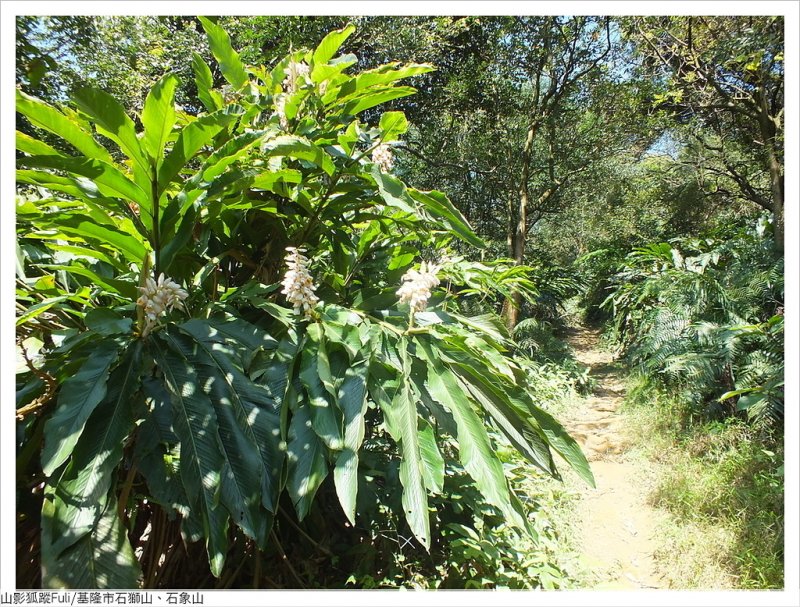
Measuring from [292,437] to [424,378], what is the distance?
35 centimetres

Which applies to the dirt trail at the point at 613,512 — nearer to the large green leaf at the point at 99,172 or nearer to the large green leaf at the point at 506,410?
the large green leaf at the point at 506,410

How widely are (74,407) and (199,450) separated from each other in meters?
0.24

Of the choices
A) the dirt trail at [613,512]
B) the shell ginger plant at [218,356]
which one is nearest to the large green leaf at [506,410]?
the shell ginger plant at [218,356]

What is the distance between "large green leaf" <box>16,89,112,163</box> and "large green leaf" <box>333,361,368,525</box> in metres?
0.77

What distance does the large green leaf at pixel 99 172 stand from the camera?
1025 millimetres

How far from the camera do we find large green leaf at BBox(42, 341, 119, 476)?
86 centimetres

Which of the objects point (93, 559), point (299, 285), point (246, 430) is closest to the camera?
point (93, 559)

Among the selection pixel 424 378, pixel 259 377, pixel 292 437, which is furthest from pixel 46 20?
pixel 424 378

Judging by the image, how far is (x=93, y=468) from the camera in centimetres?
91

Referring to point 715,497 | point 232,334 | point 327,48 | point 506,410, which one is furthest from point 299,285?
point 715,497

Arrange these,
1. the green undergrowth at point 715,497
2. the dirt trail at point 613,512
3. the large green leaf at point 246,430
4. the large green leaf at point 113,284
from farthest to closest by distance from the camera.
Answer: the dirt trail at point 613,512 < the green undergrowth at point 715,497 < the large green leaf at point 113,284 < the large green leaf at point 246,430

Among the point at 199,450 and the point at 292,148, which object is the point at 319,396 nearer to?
the point at 199,450

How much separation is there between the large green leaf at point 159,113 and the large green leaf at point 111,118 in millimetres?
32

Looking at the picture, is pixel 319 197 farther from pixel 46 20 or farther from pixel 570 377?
pixel 570 377
